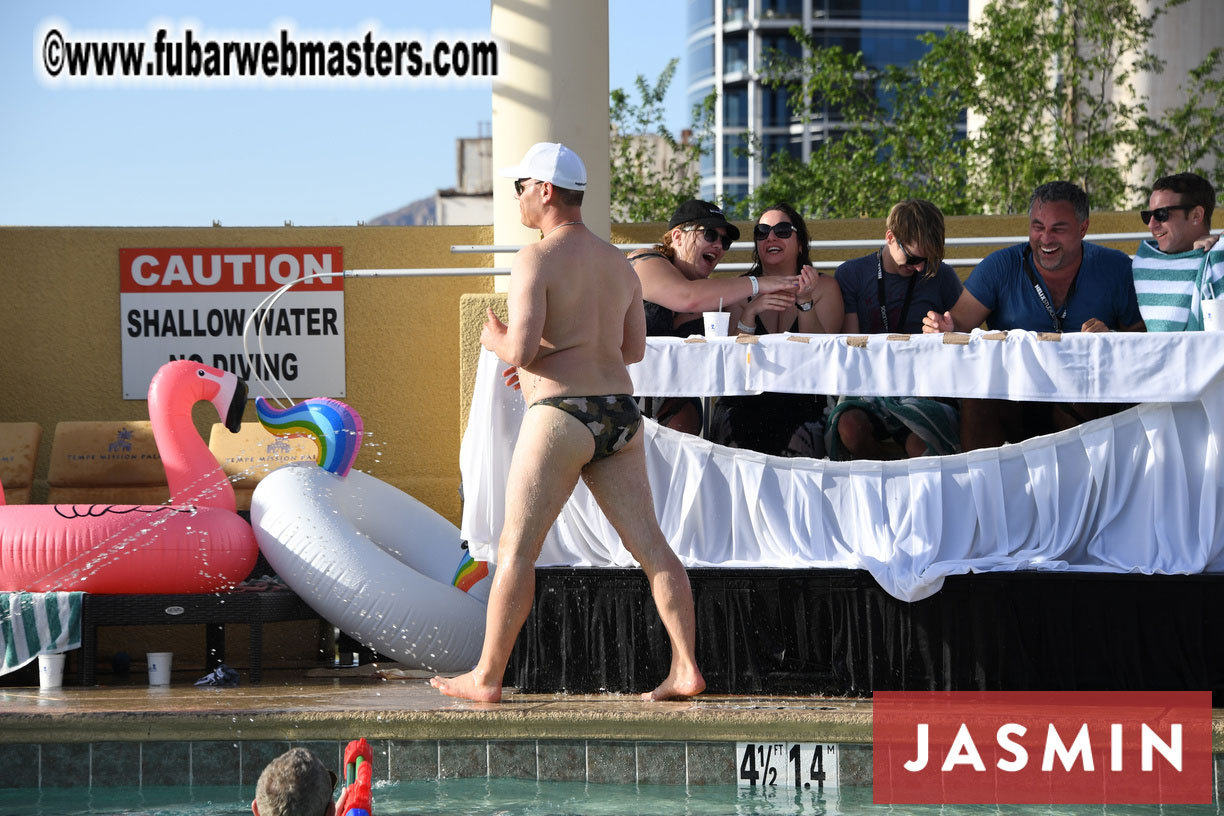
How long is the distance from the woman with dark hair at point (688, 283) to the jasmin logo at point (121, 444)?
9.50 feet

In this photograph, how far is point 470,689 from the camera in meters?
4.74

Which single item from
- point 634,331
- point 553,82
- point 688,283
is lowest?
point 634,331

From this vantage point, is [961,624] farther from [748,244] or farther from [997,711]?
[748,244]

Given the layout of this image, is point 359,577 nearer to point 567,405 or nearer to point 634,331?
point 567,405

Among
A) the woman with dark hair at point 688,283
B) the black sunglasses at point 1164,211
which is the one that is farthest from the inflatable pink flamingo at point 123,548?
the black sunglasses at point 1164,211

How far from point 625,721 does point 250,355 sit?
3.71 m

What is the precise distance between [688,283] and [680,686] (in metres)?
1.61

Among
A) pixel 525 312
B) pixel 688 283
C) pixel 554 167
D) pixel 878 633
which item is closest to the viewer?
pixel 525 312

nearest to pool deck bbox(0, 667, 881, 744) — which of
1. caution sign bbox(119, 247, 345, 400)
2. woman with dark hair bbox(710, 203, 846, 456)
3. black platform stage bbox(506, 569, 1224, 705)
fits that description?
black platform stage bbox(506, 569, 1224, 705)

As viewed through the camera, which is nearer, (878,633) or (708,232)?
(878,633)

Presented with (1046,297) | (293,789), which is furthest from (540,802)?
(1046,297)

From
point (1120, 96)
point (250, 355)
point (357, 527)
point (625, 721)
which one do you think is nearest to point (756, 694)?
point (625, 721)

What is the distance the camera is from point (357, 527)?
6.08 meters

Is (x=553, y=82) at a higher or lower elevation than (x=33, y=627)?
higher
